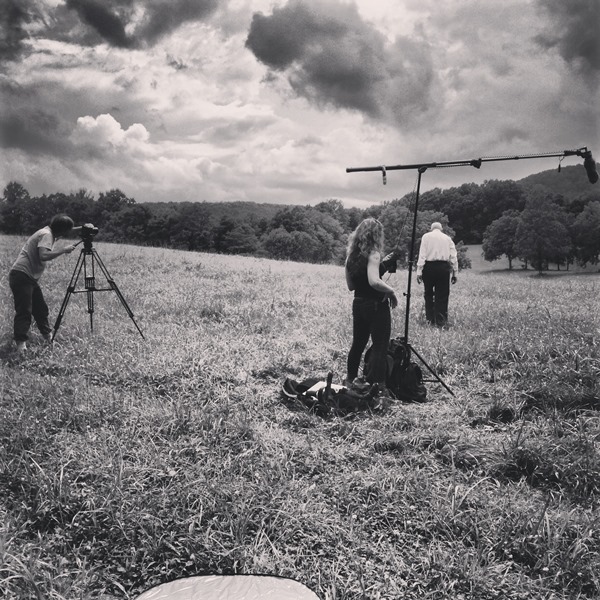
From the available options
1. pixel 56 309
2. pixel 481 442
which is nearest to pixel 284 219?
pixel 56 309

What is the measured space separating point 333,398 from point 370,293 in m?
1.39

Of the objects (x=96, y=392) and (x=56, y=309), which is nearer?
(x=96, y=392)

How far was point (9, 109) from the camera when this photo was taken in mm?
5316

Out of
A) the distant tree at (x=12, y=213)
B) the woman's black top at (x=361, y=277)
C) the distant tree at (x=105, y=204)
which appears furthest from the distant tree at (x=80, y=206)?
the woman's black top at (x=361, y=277)

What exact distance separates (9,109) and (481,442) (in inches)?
262

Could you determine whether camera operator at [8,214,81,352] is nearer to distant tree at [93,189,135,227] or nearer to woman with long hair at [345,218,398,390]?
woman with long hair at [345,218,398,390]

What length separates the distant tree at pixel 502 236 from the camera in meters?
49.3

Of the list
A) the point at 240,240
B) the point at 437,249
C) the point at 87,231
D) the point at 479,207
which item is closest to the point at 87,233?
the point at 87,231

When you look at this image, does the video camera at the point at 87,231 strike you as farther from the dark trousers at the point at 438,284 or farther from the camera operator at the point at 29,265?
the dark trousers at the point at 438,284

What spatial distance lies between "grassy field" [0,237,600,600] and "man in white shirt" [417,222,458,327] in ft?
7.33

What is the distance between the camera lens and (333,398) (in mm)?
4848

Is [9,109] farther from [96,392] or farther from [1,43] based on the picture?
[96,392]

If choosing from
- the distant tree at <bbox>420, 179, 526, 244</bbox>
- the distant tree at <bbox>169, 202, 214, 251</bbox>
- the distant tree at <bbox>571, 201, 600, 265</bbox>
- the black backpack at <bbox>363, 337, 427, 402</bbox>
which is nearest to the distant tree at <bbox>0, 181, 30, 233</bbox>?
Result: the black backpack at <bbox>363, 337, 427, 402</bbox>

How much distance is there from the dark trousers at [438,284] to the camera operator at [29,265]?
22.4 feet
